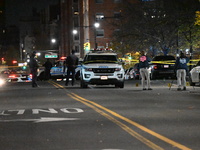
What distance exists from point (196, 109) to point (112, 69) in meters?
14.7

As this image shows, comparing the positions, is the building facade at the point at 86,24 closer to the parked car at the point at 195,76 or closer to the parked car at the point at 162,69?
the parked car at the point at 162,69

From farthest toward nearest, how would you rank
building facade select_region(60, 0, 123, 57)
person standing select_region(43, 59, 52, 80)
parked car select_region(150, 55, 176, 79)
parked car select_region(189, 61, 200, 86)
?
building facade select_region(60, 0, 123, 57) → person standing select_region(43, 59, 52, 80) → parked car select_region(150, 55, 176, 79) → parked car select_region(189, 61, 200, 86)

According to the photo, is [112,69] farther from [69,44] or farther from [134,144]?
[69,44]

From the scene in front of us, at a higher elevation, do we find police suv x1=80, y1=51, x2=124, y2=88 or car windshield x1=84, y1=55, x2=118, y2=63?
car windshield x1=84, y1=55, x2=118, y2=63

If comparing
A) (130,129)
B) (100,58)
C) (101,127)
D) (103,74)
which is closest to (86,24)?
(100,58)

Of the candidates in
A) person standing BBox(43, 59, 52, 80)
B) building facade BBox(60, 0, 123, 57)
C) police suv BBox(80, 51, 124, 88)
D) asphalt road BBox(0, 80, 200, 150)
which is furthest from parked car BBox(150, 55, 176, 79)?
building facade BBox(60, 0, 123, 57)

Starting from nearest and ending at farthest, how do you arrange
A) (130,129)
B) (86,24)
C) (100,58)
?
(130,129) < (100,58) < (86,24)

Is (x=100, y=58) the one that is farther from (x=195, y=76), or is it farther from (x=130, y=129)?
(x=130, y=129)

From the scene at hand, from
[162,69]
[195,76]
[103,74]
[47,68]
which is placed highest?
[47,68]

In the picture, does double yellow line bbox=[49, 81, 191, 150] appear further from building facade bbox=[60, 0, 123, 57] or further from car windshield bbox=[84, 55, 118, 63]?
building facade bbox=[60, 0, 123, 57]

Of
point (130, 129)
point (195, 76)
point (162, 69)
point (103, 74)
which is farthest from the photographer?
point (162, 69)

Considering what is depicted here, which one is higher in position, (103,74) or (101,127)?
(103,74)

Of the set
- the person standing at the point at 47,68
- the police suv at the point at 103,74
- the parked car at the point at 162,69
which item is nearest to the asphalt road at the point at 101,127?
the police suv at the point at 103,74

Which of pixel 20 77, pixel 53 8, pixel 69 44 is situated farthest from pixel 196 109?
pixel 53 8
